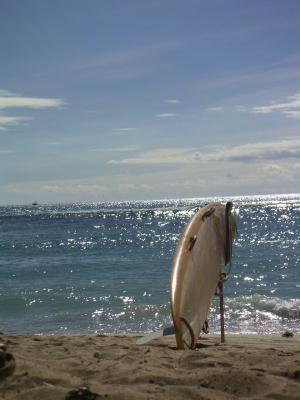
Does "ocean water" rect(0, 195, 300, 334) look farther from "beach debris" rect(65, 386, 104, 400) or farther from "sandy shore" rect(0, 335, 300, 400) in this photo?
"beach debris" rect(65, 386, 104, 400)

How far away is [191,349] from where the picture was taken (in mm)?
4969

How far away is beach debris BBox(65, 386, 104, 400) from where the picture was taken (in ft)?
11.5

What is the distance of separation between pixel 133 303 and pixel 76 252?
13.1 m

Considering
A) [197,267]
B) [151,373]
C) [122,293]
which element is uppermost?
[197,267]

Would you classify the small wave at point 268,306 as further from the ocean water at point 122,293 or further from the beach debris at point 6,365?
the beach debris at point 6,365

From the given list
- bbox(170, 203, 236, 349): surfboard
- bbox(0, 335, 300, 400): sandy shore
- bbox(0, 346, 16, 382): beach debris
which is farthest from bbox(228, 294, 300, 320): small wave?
bbox(0, 346, 16, 382): beach debris

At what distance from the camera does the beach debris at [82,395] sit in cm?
351

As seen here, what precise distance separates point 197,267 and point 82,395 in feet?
6.70

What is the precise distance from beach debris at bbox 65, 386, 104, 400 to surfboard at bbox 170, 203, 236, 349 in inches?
47.7

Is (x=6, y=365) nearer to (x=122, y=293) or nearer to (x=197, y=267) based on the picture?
(x=197, y=267)

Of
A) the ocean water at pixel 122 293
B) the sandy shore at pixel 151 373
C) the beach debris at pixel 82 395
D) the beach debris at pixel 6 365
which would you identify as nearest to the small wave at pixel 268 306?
the ocean water at pixel 122 293

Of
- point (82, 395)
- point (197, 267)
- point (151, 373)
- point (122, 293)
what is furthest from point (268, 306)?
point (82, 395)

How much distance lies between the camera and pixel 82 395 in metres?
3.52

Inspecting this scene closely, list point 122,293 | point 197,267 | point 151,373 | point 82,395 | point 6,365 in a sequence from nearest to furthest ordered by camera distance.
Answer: point 82,395, point 151,373, point 6,365, point 197,267, point 122,293
